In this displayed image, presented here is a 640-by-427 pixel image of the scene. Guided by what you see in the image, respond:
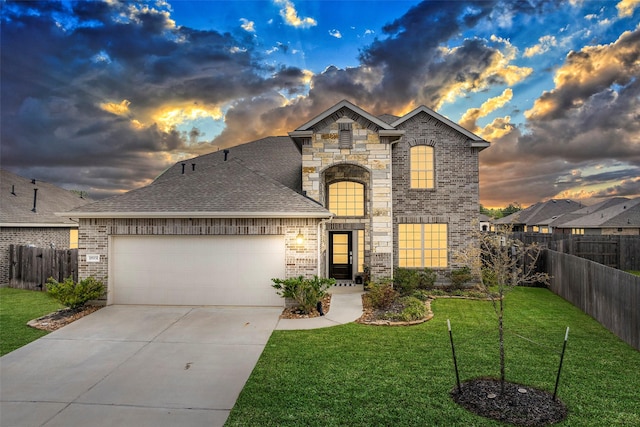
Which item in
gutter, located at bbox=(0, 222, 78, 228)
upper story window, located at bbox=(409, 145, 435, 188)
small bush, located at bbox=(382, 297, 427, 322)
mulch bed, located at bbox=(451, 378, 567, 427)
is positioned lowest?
mulch bed, located at bbox=(451, 378, 567, 427)

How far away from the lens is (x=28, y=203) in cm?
1741

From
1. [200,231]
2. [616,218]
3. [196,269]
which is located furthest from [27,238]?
[616,218]

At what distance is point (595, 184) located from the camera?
34031 mm

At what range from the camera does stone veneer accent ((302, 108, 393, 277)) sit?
13352mm

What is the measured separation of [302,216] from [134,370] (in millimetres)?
5861

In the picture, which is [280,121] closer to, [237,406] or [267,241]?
[267,241]

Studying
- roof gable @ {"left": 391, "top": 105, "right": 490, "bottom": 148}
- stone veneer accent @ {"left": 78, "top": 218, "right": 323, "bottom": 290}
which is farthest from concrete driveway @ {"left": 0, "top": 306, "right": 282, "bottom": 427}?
roof gable @ {"left": 391, "top": 105, "right": 490, "bottom": 148}

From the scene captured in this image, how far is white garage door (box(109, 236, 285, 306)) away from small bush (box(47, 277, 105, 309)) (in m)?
0.53

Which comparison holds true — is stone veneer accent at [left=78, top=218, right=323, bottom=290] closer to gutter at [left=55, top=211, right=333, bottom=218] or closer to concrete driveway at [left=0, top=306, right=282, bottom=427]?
gutter at [left=55, top=211, right=333, bottom=218]

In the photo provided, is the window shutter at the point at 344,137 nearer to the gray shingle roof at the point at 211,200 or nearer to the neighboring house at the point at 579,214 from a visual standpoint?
the gray shingle roof at the point at 211,200

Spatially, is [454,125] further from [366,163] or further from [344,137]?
[344,137]

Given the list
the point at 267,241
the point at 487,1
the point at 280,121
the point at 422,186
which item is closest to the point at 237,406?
the point at 267,241

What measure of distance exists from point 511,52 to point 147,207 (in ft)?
51.9

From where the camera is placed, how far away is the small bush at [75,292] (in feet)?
32.9
